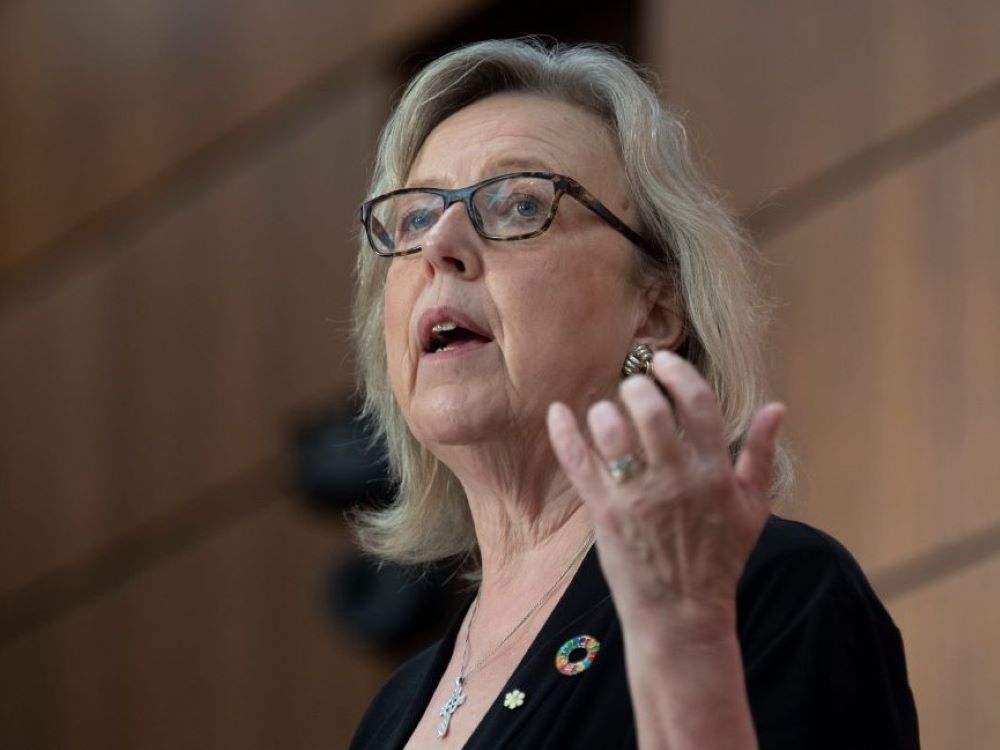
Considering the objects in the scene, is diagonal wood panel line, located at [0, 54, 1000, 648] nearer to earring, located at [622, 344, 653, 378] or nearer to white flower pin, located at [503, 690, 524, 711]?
earring, located at [622, 344, 653, 378]

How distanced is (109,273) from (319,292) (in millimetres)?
972

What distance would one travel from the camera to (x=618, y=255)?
197 cm

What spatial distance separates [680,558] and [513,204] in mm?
789

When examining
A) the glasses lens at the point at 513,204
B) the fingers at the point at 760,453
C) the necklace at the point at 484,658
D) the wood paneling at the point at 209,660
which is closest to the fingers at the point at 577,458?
the fingers at the point at 760,453

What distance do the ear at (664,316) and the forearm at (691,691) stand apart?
75 cm

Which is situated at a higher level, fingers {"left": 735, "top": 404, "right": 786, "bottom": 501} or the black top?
fingers {"left": 735, "top": 404, "right": 786, "bottom": 501}

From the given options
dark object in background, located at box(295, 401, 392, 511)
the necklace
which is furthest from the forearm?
dark object in background, located at box(295, 401, 392, 511)

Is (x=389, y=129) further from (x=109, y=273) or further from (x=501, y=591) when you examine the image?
(x=109, y=273)

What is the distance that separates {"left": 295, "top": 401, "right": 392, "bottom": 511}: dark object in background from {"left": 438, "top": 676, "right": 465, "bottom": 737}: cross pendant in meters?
2.88

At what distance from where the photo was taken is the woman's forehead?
79.0 inches

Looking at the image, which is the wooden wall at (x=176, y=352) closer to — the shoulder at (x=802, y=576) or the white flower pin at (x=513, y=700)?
the white flower pin at (x=513, y=700)

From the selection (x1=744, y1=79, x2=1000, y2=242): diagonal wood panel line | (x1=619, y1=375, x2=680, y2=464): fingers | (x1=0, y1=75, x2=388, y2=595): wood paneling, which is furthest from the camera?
(x1=0, y1=75, x2=388, y2=595): wood paneling

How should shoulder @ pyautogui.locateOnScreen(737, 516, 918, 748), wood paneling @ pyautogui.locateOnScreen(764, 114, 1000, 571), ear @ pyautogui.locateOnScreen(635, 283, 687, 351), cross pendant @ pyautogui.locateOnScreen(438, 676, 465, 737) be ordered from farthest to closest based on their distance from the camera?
wood paneling @ pyautogui.locateOnScreen(764, 114, 1000, 571) → ear @ pyautogui.locateOnScreen(635, 283, 687, 351) → cross pendant @ pyautogui.locateOnScreen(438, 676, 465, 737) → shoulder @ pyautogui.locateOnScreen(737, 516, 918, 748)

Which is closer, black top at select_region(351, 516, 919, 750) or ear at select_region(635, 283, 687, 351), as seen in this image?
black top at select_region(351, 516, 919, 750)
